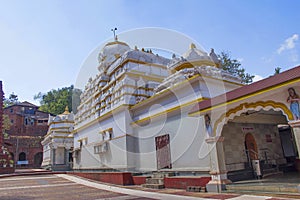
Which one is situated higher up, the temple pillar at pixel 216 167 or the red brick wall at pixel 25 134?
the red brick wall at pixel 25 134

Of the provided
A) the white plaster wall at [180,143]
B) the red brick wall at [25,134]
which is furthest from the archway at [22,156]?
the white plaster wall at [180,143]

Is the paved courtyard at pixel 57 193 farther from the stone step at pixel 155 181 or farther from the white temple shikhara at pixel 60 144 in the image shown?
the white temple shikhara at pixel 60 144

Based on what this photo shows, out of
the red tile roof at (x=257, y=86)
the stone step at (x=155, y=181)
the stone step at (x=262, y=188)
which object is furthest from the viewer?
the stone step at (x=155, y=181)

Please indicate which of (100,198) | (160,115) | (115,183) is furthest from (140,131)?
(100,198)

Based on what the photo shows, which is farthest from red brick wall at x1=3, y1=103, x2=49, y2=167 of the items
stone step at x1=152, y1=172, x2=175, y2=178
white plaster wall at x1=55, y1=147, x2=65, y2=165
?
stone step at x1=152, y1=172, x2=175, y2=178

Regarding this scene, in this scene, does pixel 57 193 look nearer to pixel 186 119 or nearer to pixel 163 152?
pixel 163 152

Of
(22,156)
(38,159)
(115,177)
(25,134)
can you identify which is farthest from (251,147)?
(25,134)

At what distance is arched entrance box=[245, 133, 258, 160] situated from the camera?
10.6m

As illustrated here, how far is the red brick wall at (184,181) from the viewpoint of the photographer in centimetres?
856

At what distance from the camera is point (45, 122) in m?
48.5

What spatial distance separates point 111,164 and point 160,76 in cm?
659

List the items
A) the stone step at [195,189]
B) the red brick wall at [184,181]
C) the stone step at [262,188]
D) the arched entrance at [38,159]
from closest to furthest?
1. the stone step at [262,188]
2. the stone step at [195,189]
3. the red brick wall at [184,181]
4. the arched entrance at [38,159]

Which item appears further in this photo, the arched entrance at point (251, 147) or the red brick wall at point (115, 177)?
the red brick wall at point (115, 177)

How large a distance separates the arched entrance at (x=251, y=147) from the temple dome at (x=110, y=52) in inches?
457
